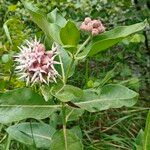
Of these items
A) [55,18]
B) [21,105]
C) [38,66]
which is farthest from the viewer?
[55,18]

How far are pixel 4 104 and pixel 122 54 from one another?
1587mm

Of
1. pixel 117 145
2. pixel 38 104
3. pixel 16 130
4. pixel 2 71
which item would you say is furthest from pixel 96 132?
pixel 38 104

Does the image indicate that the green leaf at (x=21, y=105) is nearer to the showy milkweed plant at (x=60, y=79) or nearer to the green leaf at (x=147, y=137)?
the showy milkweed plant at (x=60, y=79)

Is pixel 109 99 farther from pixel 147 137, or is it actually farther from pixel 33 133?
pixel 33 133

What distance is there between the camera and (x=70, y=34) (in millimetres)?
1062

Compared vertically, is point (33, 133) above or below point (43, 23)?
below

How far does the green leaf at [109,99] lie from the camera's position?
3.78 feet

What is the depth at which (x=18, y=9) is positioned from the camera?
289cm

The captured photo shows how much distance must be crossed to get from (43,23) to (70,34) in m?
0.06

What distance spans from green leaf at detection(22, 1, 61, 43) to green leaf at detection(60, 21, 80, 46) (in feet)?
0.08

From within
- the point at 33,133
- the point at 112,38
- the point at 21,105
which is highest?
the point at 112,38

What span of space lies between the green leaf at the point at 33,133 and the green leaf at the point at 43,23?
1.10 ft

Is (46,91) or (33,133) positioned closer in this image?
(46,91)

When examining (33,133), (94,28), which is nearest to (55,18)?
(94,28)
